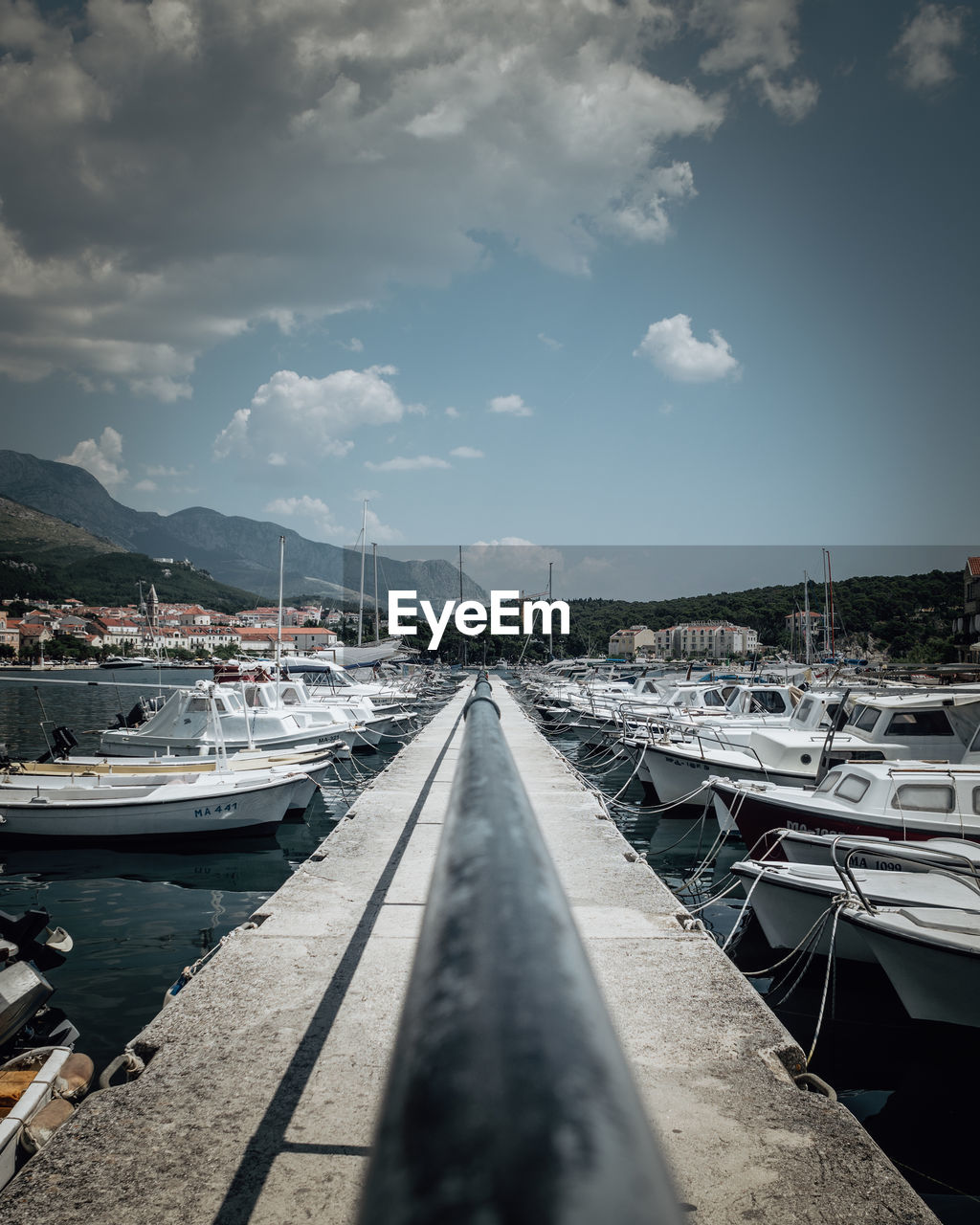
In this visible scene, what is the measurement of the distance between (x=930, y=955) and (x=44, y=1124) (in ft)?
22.2

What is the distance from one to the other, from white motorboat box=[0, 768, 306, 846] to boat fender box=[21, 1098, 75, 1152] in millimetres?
9160

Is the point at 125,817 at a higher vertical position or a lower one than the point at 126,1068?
lower

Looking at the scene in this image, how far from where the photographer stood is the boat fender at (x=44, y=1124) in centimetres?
429

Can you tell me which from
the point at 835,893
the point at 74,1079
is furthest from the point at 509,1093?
the point at 835,893

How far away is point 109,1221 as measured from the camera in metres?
2.97

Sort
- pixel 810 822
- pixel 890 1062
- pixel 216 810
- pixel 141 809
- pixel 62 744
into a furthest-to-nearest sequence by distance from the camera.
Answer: pixel 62 744 → pixel 216 810 → pixel 141 809 → pixel 810 822 → pixel 890 1062

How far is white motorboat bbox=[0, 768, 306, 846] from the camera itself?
13453 millimetres

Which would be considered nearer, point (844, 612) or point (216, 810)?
point (216, 810)

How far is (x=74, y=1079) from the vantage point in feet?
17.6

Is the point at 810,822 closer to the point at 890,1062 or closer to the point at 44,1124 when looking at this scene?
the point at 890,1062

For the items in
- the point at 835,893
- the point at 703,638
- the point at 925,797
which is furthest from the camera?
the point at 703,638

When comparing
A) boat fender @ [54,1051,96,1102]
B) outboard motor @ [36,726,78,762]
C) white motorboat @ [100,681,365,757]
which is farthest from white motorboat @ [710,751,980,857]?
outboard motor @ [36,726,78,762]

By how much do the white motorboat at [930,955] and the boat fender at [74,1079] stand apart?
642 cm

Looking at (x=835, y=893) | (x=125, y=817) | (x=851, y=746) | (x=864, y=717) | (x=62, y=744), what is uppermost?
(x=864, y=717)
